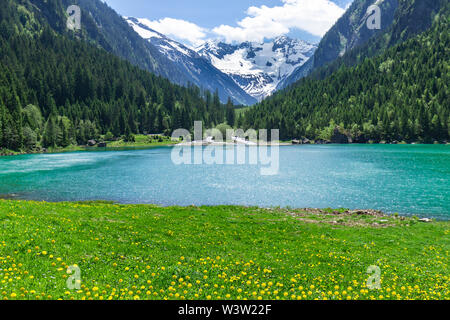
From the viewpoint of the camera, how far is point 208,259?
16.2 metres

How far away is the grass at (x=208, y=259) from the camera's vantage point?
1202 centimetres

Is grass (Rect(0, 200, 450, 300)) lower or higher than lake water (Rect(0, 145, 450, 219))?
higher

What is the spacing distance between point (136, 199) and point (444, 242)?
41.9 m

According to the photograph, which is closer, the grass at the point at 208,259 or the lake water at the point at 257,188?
the grass at the point at 208,259

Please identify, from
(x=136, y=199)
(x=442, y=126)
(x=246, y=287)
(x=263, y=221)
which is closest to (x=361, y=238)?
(x=263, y=221)

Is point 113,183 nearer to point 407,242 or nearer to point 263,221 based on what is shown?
point 263,221

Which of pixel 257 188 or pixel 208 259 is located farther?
pixel 257 188

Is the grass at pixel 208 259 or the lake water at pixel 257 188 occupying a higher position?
the grass at pixel 208 259

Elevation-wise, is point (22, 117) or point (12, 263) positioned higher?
point (22, 117)

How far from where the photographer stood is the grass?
12016mm

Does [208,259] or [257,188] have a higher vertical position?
[208,259]

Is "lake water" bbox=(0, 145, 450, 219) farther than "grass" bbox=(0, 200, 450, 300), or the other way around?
"lake water" bbox=(0, 145, 450, 219)

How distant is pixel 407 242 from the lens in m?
23.0
